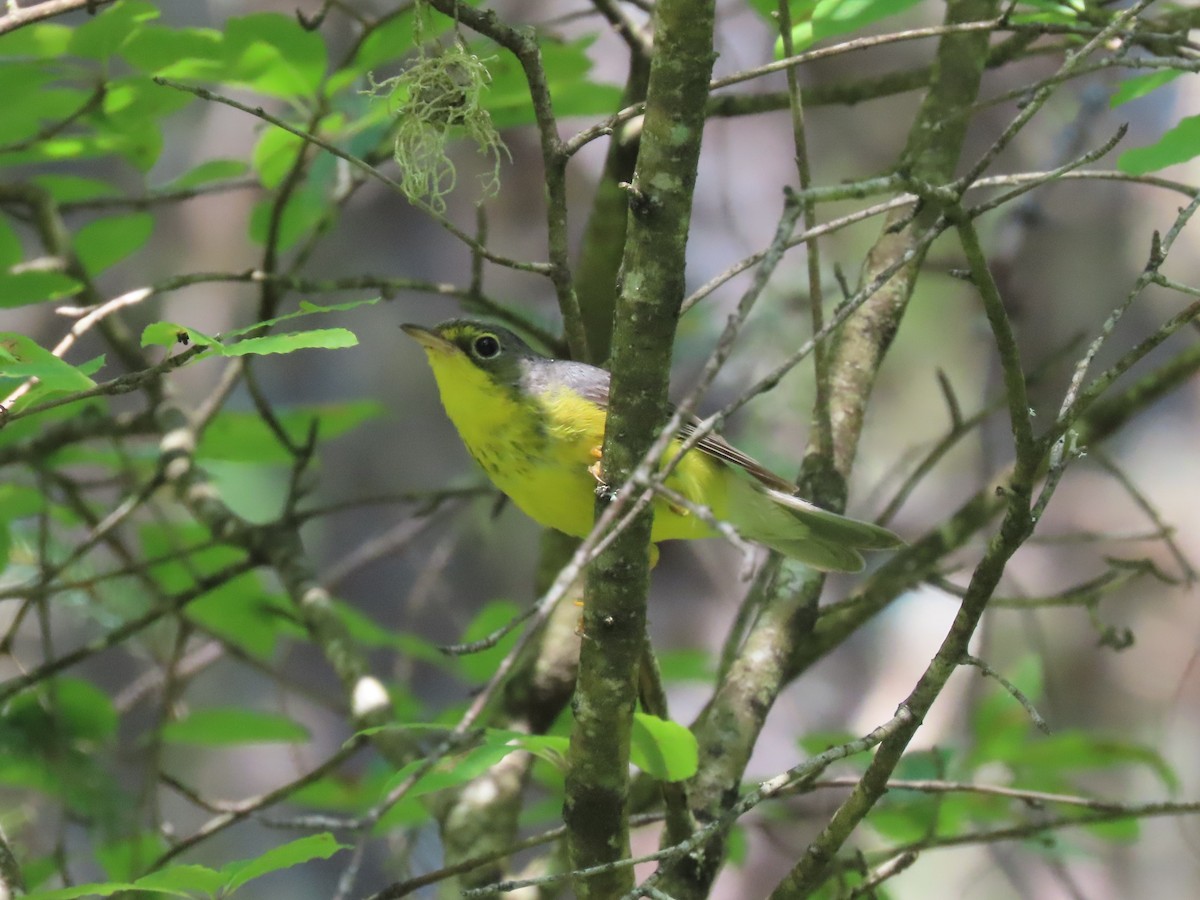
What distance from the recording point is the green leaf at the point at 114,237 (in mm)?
3209

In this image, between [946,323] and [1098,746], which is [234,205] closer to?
[946,323]

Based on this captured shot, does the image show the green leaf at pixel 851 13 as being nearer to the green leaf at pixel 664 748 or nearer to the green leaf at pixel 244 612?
the green leaf at pixel 664 748

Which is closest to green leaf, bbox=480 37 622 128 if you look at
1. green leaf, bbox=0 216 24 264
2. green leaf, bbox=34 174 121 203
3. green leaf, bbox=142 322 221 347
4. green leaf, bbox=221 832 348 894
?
green leaf, bbox=34 174 121 203

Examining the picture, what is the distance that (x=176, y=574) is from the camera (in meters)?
3.71

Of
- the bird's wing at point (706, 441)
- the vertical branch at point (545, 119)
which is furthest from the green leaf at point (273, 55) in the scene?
the bird's wing at point (706, 441)

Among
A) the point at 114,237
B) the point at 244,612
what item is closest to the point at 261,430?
the point at 244,612

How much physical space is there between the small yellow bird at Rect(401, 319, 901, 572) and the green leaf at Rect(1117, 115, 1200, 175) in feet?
3.87

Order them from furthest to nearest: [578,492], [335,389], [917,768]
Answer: [335,389], [917,768], [578,492]

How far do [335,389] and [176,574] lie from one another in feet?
14.5

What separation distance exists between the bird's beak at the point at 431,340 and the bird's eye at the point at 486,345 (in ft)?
0.21

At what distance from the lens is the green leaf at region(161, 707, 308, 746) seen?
3369 millimetres

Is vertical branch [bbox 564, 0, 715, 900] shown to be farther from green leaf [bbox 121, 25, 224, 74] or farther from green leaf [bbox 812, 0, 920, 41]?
green leaf [bbox 121, 25, 224, 74]

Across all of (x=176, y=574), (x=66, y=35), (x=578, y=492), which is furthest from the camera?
(x=176, y=574)

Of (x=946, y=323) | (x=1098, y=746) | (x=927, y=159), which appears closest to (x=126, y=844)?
(x=1098, y=746)
